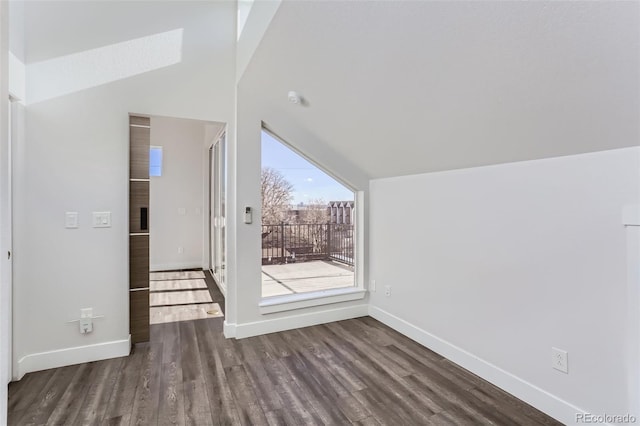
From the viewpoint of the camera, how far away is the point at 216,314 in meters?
3.56

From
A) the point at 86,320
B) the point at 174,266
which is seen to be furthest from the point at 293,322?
the point at 174,266

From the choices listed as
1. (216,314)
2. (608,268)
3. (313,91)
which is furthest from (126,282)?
(608,268)

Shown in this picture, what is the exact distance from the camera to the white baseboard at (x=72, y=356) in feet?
7.44

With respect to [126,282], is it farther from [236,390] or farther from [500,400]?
[500,400]

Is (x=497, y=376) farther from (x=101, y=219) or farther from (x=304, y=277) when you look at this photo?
(x=101, y=219)

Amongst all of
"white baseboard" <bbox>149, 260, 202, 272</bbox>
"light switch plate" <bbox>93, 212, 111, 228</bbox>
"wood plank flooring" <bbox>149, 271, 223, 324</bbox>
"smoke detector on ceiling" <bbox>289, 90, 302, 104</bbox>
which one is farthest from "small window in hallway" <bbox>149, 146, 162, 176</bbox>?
"smoke detector on ceiling" <bbox>289, 90, 302, 104</bbox>

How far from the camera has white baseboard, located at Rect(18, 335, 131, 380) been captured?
7.44 ft

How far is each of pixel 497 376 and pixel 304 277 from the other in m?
1.97

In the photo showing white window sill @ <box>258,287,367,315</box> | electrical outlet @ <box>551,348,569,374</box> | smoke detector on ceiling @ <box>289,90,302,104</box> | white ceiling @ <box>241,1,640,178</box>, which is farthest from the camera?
white window sill @ <box>258,287,367,315</box>

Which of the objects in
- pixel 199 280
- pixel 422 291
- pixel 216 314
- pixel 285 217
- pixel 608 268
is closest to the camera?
pixel 608 268

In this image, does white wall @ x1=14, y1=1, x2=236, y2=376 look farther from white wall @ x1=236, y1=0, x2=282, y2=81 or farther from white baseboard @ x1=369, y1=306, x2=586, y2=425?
white baseboard @ x1=369, y1=306, x2=586, y2=425

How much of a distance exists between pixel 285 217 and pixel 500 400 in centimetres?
233

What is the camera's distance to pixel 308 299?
3148mm

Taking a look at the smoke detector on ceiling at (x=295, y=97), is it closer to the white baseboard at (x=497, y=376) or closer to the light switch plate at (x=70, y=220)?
the light switch plate at (x=70, y=220)
